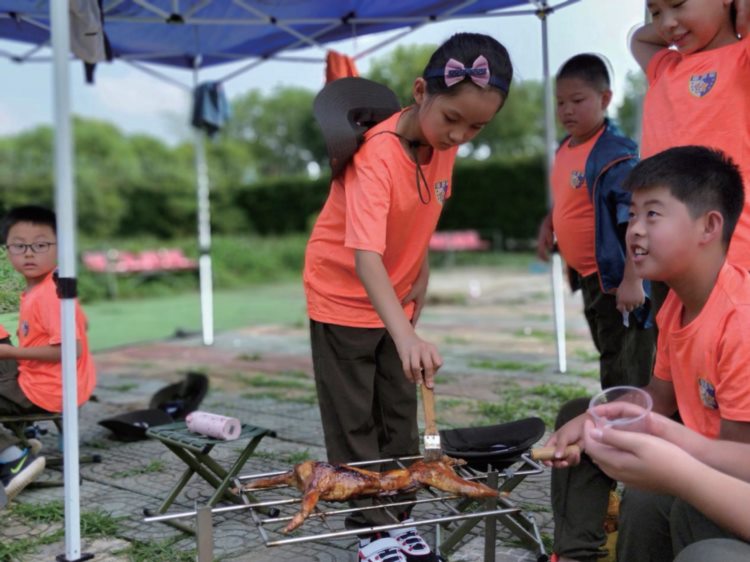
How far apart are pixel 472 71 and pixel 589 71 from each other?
63.2 inches

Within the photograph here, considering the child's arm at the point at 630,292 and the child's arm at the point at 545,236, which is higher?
the child's arm at the point at 545,236

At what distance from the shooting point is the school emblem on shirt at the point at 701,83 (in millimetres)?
2516

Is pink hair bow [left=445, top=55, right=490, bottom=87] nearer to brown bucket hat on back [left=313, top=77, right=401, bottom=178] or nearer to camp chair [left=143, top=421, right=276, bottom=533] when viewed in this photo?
brown bucket hat on back [left=313, top=77, right=401, bottom=178]

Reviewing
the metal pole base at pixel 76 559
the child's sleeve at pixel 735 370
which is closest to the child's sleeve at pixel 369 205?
the child's sleeve at pixel 735 370

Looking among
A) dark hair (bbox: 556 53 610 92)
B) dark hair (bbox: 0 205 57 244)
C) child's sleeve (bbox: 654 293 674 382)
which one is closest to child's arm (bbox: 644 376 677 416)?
child's sleeve (bbox: 654 293 674 382)

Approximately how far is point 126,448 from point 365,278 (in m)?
2.56

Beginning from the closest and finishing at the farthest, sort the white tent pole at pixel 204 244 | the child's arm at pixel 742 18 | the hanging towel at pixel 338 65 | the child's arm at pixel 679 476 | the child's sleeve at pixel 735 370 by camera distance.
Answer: the child's arm at pixel 679 476
the child's sleeve at pixel 735 370
the child's arm at pixel 742 18
the hanging towel at pixel 338 65
the white tent pole at pixel 204 244

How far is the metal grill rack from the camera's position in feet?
6.18

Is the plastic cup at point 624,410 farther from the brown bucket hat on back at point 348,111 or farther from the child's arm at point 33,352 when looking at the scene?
the child's arm at point 33,352

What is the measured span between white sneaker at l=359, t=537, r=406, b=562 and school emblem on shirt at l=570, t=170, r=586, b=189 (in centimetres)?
191

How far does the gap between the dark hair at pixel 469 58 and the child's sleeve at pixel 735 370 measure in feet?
3.04

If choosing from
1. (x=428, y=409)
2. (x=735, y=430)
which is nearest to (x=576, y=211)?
(x=428, y=409)

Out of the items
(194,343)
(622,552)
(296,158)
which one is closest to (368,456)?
(622,552)

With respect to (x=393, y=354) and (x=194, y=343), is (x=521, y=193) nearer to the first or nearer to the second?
(x=194, y=343)
